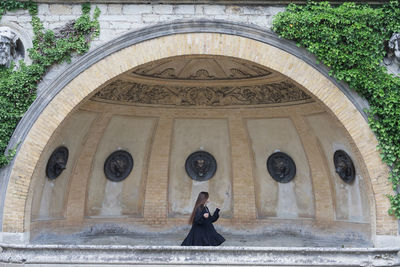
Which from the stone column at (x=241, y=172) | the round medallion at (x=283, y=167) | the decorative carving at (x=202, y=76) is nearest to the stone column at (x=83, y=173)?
the decorative carving at (x=202, y=76)

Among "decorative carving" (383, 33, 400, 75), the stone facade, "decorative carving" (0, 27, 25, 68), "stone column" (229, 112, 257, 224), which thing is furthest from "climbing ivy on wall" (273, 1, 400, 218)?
"decorative carving" (0, 27, 25, 68)

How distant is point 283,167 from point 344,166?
6.02 feet

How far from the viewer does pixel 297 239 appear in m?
12.2

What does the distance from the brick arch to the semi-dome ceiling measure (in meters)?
2.09

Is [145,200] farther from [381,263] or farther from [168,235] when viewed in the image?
[381,263]

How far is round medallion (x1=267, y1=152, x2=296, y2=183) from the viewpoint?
12.6 metres

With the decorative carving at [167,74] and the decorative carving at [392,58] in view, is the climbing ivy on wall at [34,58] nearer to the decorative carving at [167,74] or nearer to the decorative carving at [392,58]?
the decorative carving at [167,74]

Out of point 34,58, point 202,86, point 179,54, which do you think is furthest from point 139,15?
point 202,86

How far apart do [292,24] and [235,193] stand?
204 inches

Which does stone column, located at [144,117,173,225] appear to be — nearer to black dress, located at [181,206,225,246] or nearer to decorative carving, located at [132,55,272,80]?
decorative carving, located at [132,55,272,80]

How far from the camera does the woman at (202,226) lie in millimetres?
9688

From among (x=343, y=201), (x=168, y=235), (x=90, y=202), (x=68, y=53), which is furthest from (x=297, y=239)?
(x=68, y=53)

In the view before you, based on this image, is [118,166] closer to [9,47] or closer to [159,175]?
[159,175]

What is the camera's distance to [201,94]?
Result: 12.6m
